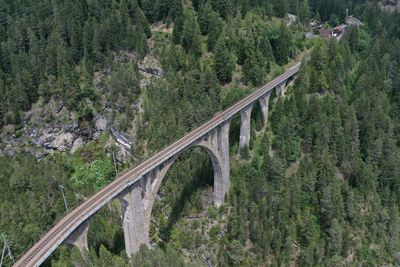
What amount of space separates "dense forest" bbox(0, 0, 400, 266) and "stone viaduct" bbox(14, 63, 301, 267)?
2680mm

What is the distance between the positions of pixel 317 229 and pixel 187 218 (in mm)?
22849

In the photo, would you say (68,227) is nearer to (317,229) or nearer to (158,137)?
(158,137)

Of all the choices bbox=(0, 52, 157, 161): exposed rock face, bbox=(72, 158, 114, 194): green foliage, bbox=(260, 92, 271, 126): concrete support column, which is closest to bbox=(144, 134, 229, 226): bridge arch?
bbox=(260, 92, 271, 126): concrete support column

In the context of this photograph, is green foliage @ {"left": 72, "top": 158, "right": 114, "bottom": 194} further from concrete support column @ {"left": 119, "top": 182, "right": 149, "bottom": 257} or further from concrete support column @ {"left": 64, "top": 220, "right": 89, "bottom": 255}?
concrete support column @ {"left": 64, "top": 220, "right": 89, "bottom": 255}

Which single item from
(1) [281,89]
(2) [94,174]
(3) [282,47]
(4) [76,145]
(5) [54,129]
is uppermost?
(3) [282,47]

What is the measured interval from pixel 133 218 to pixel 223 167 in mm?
24357

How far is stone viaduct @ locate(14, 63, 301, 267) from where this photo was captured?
47.3 meters

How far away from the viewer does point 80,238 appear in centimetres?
4962

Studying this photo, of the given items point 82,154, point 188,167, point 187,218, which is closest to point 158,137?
point 188,167

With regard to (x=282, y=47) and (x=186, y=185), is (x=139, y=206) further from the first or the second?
(x=282, y=47)

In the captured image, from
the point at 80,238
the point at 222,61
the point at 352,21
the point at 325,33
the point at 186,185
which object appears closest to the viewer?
the point at 80,238

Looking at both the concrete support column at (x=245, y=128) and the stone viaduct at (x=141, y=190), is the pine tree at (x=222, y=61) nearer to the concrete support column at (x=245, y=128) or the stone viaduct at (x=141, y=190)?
the stone viaduct at (x=141, y=190)

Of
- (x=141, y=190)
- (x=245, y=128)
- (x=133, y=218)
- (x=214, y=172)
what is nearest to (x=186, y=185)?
(x=214, y=172)

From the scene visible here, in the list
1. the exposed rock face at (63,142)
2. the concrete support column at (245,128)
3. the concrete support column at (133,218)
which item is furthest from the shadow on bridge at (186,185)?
the exposed rock face at (63,142)
